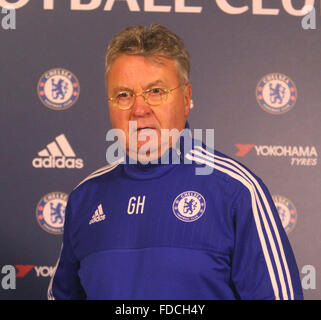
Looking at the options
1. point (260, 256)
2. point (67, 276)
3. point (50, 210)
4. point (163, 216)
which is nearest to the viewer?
point (260, 256)

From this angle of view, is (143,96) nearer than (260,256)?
No

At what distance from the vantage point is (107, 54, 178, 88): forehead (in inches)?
55.6

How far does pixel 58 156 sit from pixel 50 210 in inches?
9.8

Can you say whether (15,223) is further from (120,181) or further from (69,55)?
(120,181)

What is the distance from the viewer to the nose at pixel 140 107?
1422 mm

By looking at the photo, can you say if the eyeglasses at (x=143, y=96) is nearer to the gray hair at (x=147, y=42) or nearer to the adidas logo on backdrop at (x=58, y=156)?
the gray hair at (x=147, y=42)

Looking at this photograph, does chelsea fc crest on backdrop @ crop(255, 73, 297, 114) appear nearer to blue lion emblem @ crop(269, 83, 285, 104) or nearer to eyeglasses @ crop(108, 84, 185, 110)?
blue lion emblem @ crop(269, 83, 285, 104)

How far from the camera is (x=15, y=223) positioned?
2.28 metres

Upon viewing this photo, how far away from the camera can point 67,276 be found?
1549 mm

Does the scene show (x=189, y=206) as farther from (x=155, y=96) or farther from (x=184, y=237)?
(x=155, y=96)

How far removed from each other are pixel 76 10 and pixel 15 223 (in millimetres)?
1028

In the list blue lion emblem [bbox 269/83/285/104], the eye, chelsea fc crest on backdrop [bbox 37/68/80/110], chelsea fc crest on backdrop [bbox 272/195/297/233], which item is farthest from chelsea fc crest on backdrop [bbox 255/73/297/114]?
the eye

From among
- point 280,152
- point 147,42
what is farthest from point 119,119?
point 280,152

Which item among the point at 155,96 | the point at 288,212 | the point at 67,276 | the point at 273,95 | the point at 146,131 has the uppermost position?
the point at 273,95
